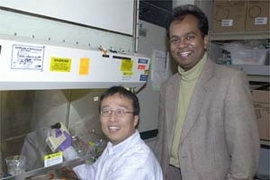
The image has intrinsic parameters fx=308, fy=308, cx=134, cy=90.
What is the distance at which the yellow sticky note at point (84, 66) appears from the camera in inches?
42.8

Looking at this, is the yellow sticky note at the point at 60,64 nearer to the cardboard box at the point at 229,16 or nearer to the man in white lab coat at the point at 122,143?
the man in white lab coat at the point at 122,143

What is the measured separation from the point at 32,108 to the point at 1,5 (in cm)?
57

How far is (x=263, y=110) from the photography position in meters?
2.28

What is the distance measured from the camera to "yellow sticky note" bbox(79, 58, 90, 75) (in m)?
1.09

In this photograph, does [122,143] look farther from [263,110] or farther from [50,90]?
[263,110]

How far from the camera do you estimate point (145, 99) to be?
1.92m

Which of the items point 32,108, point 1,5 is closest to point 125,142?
point 32,108

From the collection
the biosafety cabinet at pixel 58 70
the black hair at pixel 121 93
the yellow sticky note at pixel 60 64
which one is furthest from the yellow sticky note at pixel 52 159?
the yellow sticky note at pixel 60 64

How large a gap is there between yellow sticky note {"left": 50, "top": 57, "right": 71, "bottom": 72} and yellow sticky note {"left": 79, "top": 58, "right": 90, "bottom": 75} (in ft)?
0.19

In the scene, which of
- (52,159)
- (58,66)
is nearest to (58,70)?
(58,66)

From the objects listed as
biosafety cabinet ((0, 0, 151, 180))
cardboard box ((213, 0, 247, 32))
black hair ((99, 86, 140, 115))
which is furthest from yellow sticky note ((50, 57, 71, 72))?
cardboard box ((213, 0, 247, 32))

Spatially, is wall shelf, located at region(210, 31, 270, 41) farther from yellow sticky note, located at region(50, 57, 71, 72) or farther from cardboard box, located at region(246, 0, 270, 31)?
yellow sticky note, located at region(50, 57, 71, 72)

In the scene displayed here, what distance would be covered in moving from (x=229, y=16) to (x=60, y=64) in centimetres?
176

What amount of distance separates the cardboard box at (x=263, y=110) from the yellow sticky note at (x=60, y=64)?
1.71m
